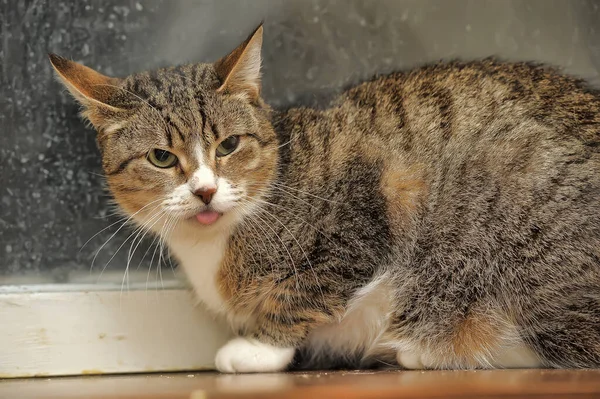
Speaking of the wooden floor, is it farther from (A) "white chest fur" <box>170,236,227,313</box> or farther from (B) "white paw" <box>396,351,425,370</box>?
(A) "white chest fur" <box>170,236,227,313</box>

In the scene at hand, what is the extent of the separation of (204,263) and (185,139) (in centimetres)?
35

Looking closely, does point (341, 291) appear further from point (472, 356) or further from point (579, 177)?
point (579, 177)

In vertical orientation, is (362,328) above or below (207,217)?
below

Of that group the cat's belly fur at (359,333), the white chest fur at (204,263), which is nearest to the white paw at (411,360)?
the cat's belly fur at (359,333)

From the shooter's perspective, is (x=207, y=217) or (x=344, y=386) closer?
(x=344, y=386)

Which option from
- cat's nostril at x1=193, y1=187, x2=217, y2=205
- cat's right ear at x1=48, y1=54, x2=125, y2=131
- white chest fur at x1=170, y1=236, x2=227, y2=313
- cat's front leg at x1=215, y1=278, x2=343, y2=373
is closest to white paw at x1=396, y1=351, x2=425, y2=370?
cat's front leg at x1=215, y1=278, x2=343, y2=373

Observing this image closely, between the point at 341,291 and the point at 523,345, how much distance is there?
46 centimetres

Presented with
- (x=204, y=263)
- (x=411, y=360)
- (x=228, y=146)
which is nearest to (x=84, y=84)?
(x=228, y=146)

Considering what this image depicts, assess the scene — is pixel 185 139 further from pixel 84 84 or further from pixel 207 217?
pixel 84 84

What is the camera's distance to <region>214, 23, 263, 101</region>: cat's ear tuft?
64.9 inches

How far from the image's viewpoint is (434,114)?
174 cm

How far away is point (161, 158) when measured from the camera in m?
1.64

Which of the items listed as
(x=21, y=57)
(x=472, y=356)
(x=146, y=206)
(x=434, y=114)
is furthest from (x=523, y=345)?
(x=21, y=57)

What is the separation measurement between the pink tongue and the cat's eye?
153 millimetres
